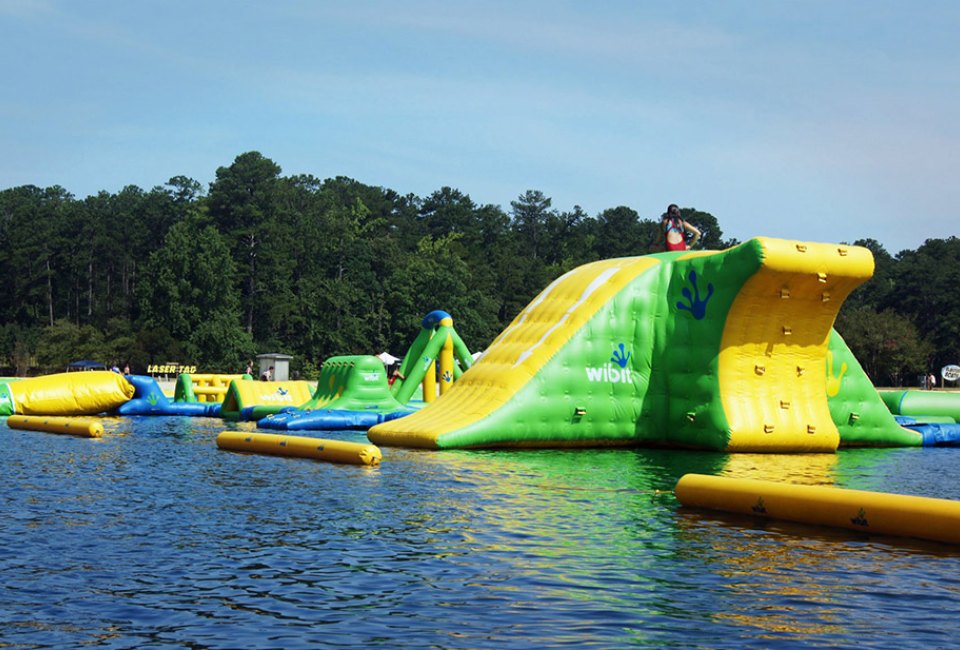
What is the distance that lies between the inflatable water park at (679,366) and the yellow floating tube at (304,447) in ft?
6.05

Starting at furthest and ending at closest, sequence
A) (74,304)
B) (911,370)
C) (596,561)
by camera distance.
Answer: (74,304) < (911,370) < (596,561)

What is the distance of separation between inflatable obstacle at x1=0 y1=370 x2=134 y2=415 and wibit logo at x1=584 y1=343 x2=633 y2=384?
2086 centimetres

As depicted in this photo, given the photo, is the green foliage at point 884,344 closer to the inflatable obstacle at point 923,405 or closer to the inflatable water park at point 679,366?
the inflatable obstacle at point 923,405

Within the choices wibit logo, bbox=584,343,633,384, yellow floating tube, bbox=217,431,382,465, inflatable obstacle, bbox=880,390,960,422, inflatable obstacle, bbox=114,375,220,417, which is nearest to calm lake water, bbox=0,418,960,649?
yellow floating tube, bbox=217,431,382,465

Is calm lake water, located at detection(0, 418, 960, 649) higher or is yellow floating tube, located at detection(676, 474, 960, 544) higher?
yellow floating tube, located at detection(676, 474, 960, 544)

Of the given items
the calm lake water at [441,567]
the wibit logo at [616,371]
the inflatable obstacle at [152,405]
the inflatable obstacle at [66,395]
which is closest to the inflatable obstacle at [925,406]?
the wibit logo at [616,371]

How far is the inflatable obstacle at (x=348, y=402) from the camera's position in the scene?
31.7 meters

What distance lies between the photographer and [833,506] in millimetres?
13430

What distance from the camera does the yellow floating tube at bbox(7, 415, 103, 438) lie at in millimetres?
29000

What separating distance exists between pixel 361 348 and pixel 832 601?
8451cm

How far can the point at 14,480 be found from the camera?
60.7 feet

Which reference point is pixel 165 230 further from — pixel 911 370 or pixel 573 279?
pixel 573 279

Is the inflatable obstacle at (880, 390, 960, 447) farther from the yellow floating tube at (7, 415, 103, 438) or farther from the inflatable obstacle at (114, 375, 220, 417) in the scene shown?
the inflatable obstacle at (114, 375, 220, 417)

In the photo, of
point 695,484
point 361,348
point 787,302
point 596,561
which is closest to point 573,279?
point 787,302
